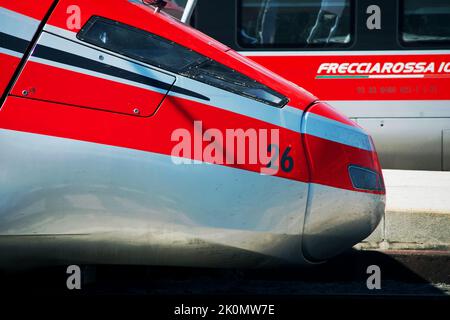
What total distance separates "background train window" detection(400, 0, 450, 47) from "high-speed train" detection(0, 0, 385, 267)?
5425 millimetres

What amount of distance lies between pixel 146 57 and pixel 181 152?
19.1 inches

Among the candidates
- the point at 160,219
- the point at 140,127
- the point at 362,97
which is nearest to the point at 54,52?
the point at 140,127

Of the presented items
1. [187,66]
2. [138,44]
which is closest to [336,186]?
[187,66]

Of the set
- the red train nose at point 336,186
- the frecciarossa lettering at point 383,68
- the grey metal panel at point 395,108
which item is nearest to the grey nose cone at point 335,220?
the red train nose at point 336,186

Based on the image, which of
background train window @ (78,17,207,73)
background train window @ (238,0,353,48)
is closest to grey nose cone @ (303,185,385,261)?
background train window @ (78,17,207,73)

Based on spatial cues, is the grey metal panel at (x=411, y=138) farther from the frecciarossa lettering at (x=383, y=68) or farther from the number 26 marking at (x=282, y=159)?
the number 26 marking at (x=282, y=159)

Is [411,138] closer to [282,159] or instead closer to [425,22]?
[425,22]

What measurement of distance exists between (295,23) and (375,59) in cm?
99

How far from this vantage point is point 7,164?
3449mm

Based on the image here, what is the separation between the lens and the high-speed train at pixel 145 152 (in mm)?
3475

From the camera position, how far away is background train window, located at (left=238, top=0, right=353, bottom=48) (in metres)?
8.95

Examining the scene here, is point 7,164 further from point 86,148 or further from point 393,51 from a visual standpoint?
point 393,51

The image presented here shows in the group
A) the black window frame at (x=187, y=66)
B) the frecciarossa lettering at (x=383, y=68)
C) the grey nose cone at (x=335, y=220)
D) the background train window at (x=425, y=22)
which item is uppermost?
the background train window at (x=425, y=22)

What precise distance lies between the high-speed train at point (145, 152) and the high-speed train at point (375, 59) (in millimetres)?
5151
